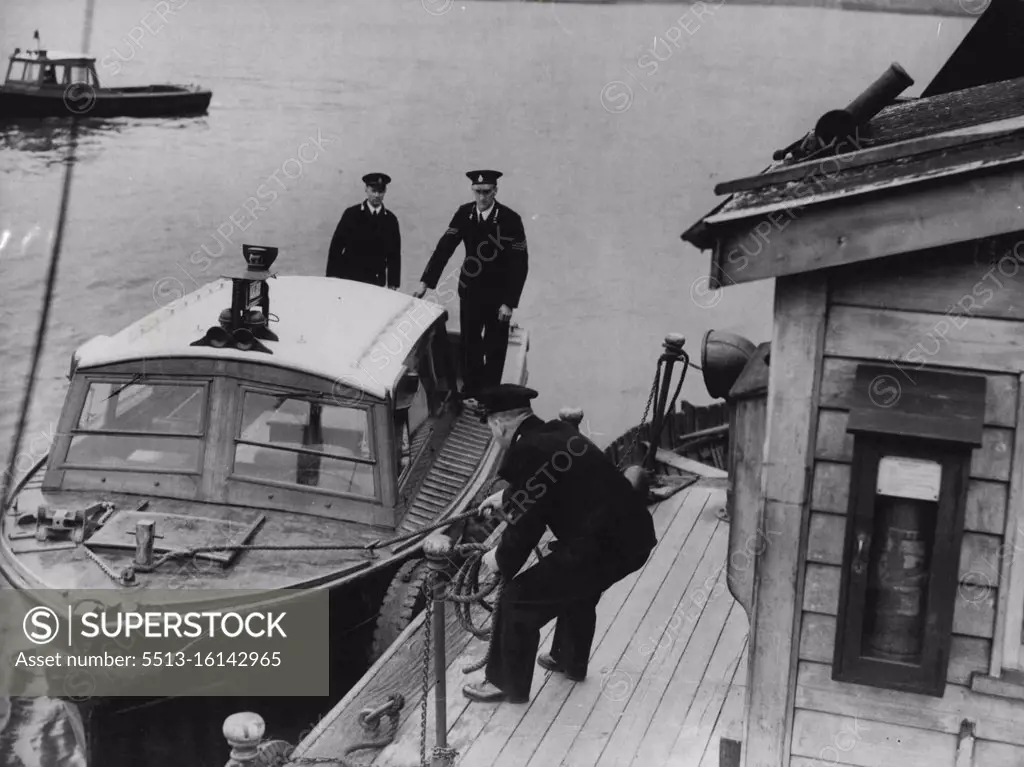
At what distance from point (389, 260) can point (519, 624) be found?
6230 mm

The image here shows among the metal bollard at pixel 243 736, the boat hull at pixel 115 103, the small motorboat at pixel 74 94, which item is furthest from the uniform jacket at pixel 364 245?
the boat hull at pixel 115 103

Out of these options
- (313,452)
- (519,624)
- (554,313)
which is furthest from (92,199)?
(519,624)

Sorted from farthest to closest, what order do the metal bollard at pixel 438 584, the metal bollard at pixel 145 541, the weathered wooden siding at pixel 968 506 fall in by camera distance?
the metal bollard at pixel 145 541, the metal bollard at pixel 438 584, the weathered wooden siding at pixel 968 506

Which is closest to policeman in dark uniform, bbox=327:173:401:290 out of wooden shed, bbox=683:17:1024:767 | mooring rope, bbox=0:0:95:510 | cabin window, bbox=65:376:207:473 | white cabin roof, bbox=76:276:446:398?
white cabin roof, bbox=76:276:446:398

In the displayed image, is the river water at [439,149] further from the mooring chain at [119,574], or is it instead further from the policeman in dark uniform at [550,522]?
the policeman in dark uniform at [550,522]

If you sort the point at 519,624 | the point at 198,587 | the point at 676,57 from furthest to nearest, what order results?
the point at 676,57 < the point at 198,587 < the point at 519,624

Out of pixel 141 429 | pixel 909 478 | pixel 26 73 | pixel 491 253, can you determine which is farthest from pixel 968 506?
pixel 26 73

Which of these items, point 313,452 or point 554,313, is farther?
point 554,313

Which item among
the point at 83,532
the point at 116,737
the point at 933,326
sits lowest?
the point at 116,737

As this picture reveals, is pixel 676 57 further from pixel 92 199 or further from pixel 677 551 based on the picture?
pixel 677 551

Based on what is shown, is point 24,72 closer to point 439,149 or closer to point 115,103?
point 115,103

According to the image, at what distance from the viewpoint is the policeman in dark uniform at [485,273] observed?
10.2 m

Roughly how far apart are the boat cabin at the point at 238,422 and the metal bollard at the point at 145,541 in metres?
0.86

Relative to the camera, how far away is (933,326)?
4.05 meters
